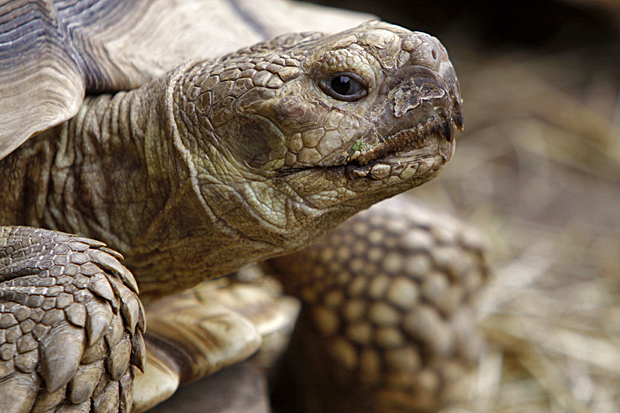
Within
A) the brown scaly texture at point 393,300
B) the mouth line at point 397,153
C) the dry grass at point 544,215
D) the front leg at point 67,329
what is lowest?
the dry grass at point 544,215

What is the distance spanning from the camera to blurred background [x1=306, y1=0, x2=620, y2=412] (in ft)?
8.62

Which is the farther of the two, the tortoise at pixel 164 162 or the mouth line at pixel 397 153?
the mouth line at pixel 397 153

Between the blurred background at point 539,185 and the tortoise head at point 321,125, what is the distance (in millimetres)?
1351

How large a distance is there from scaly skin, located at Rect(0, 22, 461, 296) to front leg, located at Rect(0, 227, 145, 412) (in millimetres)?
269

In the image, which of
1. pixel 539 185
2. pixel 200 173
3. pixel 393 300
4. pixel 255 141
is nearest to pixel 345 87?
pixel 255 141

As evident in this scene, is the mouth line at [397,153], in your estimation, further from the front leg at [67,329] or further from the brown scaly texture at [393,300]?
the brown scaly texture at [393,300]

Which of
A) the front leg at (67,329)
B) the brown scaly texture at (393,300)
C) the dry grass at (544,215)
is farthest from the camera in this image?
the dry grass at (544,215)

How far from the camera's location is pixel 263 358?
7.68 ft

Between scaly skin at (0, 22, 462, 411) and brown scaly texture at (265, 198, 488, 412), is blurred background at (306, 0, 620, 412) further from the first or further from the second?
scaly skin at (0, 22, 462, 411)

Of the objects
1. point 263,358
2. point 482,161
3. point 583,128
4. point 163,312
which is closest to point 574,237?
point 482,161

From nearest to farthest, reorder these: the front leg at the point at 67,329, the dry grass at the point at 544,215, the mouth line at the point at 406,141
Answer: the front leg at the point at 67,329 → the mouth line at the point at 406,141 → the dry grass at the point at 544,215

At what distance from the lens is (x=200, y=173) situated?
1255 mm

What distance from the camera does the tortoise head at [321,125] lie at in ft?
3.68

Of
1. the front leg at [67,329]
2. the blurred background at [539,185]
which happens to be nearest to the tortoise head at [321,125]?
the front leg at [67,329]
